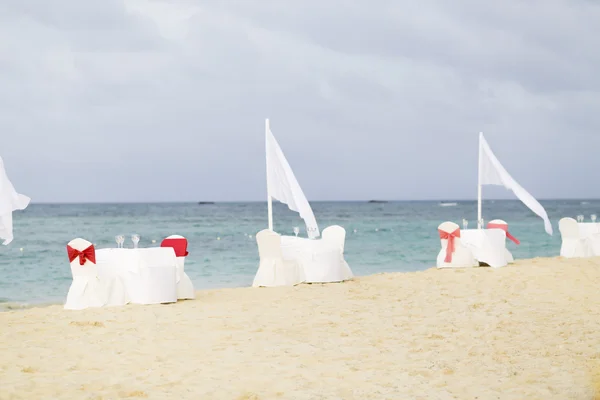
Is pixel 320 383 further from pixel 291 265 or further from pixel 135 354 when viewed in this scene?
pixel 291 265

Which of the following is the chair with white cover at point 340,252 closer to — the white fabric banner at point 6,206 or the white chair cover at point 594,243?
→ the white chair cover at point 594,243

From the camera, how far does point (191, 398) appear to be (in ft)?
17.9

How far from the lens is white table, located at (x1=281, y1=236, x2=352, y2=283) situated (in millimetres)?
12375

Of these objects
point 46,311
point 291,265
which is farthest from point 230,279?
point 46,311

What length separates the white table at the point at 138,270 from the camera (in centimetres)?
1018

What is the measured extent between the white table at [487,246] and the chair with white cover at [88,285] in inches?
294

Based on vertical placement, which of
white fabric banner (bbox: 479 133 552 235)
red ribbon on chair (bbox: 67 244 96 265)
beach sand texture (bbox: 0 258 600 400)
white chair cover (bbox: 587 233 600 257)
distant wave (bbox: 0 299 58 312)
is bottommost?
distant wave (bbox: 0 299 58 312)

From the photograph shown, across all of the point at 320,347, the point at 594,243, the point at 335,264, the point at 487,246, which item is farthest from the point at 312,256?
the point at 594,243

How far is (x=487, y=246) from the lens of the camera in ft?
47.6

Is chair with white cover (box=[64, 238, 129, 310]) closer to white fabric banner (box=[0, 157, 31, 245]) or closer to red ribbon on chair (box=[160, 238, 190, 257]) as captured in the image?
red ribbon on chair (box=[160, 238, 190, 257])

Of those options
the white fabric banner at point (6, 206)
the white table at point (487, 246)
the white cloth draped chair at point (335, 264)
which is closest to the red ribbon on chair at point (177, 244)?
the white cloth draped chair at point (335, 264)

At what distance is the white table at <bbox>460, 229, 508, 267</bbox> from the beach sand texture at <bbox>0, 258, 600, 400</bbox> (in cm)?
292

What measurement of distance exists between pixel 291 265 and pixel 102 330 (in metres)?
4.61

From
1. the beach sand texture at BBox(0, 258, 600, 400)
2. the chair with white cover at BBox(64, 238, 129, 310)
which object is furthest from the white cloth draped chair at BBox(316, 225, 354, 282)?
the chair with white cover at BBox(64, 238, 129, 310)
